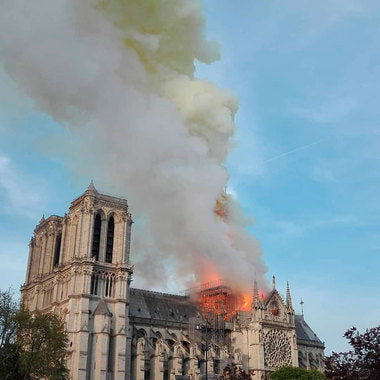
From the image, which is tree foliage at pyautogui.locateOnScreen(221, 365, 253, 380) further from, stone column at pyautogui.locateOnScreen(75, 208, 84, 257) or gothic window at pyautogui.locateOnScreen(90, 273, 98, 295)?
stone column at pyautogui.locateOnScreen(75, 208, 84, 257)

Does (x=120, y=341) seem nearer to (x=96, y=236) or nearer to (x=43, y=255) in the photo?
(x=96, y=236)

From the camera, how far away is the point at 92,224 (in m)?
95.9

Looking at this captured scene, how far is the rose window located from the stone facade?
0.18 m

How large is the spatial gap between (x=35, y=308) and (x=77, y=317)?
1634 centimetres

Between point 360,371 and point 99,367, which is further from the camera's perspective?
point 99,367

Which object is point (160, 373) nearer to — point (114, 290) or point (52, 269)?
point (114, 290)

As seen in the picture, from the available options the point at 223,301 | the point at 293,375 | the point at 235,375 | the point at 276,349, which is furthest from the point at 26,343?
the point at 276,349

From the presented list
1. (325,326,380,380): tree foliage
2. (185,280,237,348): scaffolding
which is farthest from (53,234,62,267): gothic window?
(325,326,380,380): tree foliage

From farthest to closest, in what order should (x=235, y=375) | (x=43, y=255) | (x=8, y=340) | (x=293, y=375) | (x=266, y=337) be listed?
(x=43, y=255), (x=266, y=337), (x=293, y=375), (x=235, y=375), (x=8, y=340)

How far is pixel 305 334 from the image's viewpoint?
128 meters

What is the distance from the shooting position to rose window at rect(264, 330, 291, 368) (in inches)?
4112

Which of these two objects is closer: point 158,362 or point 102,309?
point 102,309

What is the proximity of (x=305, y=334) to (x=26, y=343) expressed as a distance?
259 ft

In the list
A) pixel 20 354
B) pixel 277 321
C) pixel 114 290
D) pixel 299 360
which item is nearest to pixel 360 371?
pixel 20 354
